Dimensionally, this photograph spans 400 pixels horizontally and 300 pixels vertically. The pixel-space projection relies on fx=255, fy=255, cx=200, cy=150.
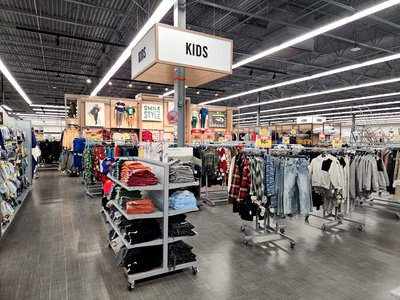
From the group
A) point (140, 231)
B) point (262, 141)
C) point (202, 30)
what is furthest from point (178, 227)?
point (202, 30)

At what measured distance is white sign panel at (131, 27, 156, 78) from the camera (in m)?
3.03

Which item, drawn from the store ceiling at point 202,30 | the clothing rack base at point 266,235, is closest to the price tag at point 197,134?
the store ceiling at point 202,30

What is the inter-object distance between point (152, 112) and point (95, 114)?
198 cm

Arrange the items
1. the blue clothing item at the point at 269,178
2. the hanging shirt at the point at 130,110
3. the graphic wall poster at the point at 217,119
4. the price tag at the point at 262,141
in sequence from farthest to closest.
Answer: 1. the graphic wall poster at the point at 217,119
2. the hanging shirt at the point at 130,110
3. the price tag at the point at 262,141
4. the blue clothing item at the point at 269,178

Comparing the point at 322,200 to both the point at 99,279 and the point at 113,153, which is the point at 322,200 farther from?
the point at 113,153

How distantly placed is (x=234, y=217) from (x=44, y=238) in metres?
3.60

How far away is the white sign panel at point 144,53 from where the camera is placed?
3.03 metres

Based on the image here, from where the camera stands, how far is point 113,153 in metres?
6.66

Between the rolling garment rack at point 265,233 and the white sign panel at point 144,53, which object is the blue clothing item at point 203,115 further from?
the white sign panel at point 144,53

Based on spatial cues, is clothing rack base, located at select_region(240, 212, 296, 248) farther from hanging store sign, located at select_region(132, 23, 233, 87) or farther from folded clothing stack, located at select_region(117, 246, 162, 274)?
hanging store sign, located at select_region(132, 23, 233, 87)

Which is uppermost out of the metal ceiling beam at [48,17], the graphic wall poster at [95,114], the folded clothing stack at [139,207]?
the metal ceiling beam at [48,17]

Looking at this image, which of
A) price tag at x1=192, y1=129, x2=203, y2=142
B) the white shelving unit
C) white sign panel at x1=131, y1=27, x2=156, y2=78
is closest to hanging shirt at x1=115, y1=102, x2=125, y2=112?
price tag at x1=192, y1=129, x2=203, y2=142

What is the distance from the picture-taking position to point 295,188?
395 centimetres

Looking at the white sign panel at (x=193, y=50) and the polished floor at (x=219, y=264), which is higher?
the white sign panel at (x=193, y=50)
